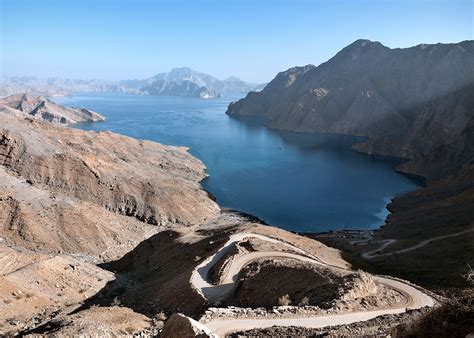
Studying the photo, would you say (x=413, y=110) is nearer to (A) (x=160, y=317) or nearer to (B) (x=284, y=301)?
(B) (x=284, y=301)

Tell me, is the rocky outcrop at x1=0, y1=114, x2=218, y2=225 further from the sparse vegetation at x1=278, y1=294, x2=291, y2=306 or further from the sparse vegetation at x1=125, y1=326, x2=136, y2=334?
the sparse vegetation at x1=125, y1=326, x2=136, y2=334

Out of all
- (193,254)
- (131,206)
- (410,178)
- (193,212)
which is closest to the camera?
(193,254)

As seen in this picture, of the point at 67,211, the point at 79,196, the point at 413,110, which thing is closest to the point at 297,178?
the point at 79,196

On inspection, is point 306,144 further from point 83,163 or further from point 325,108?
point 83,163

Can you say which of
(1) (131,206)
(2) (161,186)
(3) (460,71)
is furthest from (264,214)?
(3) (460,71)

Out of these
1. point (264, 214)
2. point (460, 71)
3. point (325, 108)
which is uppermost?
point (460, 71)

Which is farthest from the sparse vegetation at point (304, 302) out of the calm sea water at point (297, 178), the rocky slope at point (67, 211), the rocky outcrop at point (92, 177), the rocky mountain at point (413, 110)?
the rocky mountain at point (413, 110)
